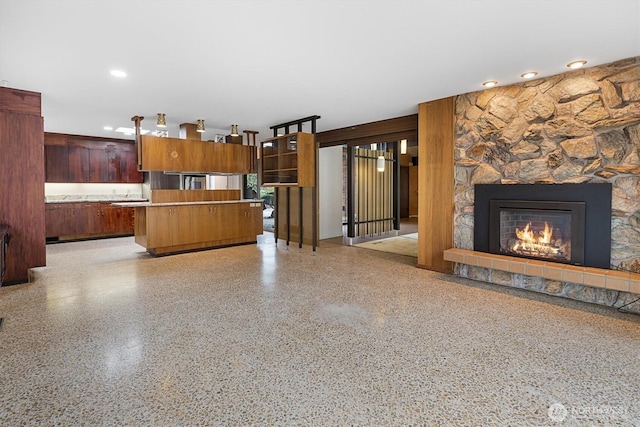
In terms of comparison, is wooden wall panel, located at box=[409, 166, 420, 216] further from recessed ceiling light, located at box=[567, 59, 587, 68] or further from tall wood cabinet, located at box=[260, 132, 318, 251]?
recessed ceiling light, located at box=[567, 59, 587, 68]

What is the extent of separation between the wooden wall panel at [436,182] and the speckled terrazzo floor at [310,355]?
0.66 metres

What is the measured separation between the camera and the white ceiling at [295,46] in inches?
93.9

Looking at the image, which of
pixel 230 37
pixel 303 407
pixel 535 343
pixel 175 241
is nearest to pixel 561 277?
pixel 535 343

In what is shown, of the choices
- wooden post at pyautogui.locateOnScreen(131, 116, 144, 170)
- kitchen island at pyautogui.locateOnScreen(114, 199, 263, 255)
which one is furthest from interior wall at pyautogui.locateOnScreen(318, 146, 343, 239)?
wooden post at pyautogui.locateOnScreen(131, 116, 144, 170)

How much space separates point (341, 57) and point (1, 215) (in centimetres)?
456

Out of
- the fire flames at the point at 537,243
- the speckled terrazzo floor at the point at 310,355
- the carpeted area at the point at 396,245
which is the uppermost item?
the fire flames at the point at 537,243

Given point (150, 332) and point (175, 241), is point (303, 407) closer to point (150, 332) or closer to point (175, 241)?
point (150, 332)

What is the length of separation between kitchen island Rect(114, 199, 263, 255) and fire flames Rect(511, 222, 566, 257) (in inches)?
195

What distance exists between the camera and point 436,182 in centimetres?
470

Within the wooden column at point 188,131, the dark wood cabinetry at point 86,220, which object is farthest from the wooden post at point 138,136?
the dark wood cabinetry at point 86,220

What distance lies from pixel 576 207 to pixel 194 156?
20.5 feet

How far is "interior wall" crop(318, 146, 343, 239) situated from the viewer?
7.62 metres

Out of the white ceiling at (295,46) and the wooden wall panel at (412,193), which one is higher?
the white ceiling at (295,46)

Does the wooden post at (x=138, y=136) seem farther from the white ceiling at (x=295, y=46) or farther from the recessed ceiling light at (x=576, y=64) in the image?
the recessed ceiling light at (x=576, y=64)
